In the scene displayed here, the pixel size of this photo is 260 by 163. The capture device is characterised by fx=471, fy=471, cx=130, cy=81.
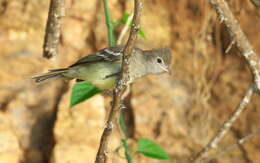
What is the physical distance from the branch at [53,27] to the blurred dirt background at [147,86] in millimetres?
1219

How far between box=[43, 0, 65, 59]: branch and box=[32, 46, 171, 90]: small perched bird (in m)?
0.15

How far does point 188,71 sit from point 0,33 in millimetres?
2112

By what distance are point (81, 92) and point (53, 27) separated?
55cm

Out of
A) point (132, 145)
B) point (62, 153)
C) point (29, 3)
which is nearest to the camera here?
point (62, 153)

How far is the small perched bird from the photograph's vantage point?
3.47 metres

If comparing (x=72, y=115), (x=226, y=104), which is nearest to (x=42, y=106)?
(x=72, y=115)

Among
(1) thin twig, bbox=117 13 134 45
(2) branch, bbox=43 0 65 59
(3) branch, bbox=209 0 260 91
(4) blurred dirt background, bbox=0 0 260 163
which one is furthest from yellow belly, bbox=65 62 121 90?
(4) blurred dirt background, bbox=0 0 260 163

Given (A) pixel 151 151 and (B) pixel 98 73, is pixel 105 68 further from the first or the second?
(A) pixel 151 151

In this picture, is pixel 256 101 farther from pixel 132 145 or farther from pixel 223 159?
pixel 132 145

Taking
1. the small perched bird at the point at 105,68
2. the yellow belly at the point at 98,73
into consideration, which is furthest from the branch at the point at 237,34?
the yellow belly at the point at 98,73

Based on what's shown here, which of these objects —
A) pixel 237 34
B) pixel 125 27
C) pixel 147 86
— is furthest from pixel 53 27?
pixel 147 86

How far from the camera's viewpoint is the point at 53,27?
11.5 ft

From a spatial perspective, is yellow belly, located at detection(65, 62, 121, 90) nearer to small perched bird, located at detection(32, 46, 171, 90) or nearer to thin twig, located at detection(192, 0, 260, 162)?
small perched bird, located at detection(32, 46, 171, 90)

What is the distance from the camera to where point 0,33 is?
515 centimetres
